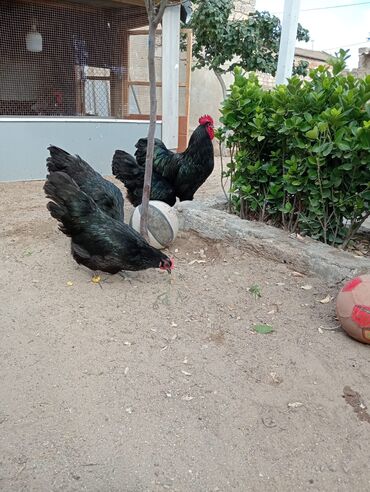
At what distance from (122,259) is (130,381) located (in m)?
1.22

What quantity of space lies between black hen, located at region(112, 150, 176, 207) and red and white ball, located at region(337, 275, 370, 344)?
2.76 meters

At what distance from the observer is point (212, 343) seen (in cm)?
279

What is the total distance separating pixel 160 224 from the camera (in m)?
4.09

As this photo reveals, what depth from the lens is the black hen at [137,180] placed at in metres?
5.02

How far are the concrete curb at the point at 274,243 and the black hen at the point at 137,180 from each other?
311 millimetres

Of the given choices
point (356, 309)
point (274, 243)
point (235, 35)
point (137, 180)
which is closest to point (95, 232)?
point (274, 243)

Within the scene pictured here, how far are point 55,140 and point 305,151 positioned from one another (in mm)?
5273

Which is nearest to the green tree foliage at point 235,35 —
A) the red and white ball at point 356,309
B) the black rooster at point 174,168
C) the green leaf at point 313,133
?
the black rooster at point 174,168

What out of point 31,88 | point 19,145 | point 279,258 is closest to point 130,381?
point 279,258

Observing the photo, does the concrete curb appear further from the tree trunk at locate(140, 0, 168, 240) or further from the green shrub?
the tree trunk at locate(140, 0, 168, 240)

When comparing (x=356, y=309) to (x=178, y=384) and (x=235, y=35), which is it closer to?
(x=178, y=384)

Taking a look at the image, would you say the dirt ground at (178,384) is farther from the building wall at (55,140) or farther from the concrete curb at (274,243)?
the building wall at (55,140)

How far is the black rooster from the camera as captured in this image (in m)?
4.93

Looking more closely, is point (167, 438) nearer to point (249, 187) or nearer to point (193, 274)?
point (193, 274)
